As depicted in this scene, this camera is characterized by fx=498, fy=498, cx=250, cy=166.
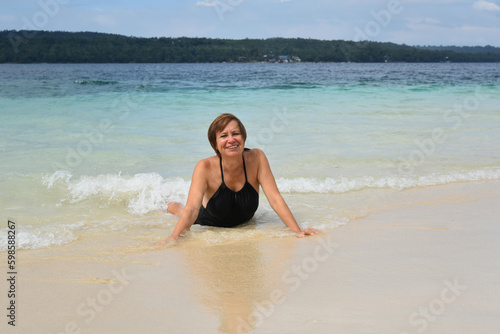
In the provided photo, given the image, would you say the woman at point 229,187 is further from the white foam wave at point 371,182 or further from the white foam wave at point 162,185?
the white foam wave at point 371,182

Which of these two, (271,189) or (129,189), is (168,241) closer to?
(271,189)

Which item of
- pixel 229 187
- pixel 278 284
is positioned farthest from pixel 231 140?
pixel 278 284

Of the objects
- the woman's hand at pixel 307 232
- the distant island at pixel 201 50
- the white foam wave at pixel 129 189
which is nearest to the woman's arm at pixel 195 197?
the woman's hand at pixel 307 232

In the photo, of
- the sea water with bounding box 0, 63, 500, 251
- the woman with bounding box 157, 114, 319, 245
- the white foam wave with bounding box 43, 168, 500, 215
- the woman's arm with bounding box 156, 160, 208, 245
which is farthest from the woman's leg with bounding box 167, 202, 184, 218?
the woman's arm with bounding box 156, 160, 208, 245

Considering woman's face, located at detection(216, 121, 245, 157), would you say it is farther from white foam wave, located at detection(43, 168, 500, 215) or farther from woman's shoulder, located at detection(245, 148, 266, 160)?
white foam wave, located at detection(43, 168, 500, 215)

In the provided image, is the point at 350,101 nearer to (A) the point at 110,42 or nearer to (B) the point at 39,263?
(B) the point at 39,263

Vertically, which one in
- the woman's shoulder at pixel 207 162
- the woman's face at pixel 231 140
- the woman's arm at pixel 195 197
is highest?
the woman's face at pixel 231 140

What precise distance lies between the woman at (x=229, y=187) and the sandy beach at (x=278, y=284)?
16.6 inches

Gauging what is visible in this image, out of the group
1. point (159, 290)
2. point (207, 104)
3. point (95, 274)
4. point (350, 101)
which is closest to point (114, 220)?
point (95, 274)

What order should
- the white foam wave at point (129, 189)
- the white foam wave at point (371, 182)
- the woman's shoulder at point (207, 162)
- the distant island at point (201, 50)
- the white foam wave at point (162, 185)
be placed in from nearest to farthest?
the woman's shoulder at point (207, 162) → the white foam wave at point (129, 189) → the white foam wave at point (162, 185) → the white foam wave at point (371, 182) → the distant island at point (201, 50)

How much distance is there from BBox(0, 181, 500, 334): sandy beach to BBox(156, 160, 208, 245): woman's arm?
27 centimetres

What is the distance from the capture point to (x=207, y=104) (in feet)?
55.8

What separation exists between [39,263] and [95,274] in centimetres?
57

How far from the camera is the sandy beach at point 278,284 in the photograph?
275cm
